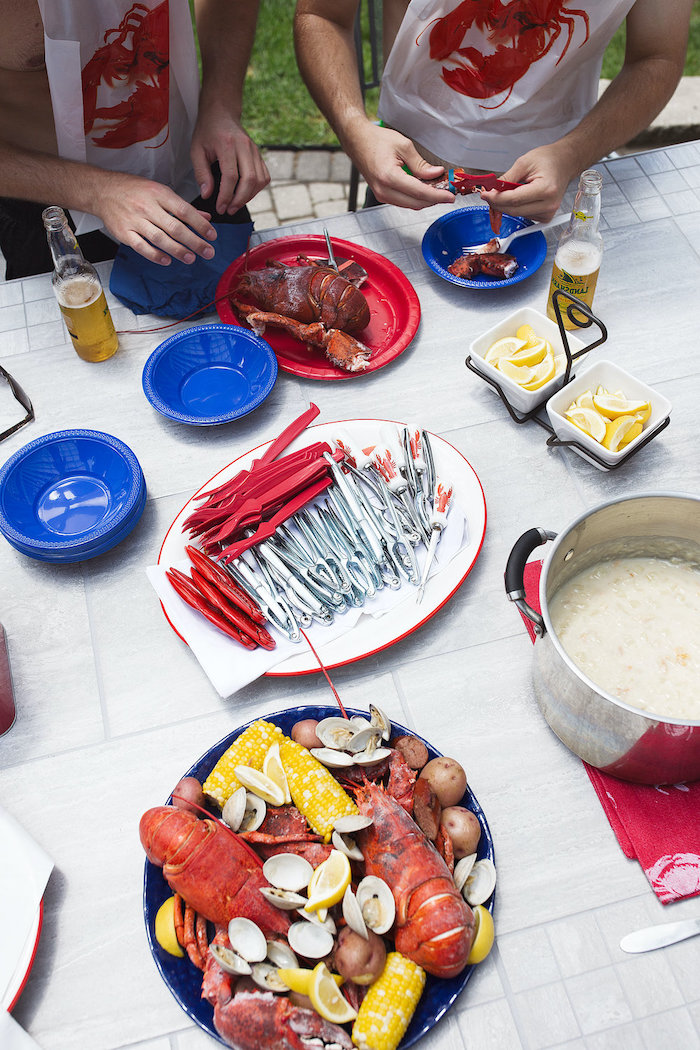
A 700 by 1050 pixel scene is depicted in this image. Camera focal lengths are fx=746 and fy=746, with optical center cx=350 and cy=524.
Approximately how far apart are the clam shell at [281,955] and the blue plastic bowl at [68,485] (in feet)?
2.71

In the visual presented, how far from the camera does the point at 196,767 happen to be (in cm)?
120

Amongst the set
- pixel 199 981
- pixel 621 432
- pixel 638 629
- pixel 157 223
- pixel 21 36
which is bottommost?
pixel 199 981

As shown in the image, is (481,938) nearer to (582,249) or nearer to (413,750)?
(413,750)

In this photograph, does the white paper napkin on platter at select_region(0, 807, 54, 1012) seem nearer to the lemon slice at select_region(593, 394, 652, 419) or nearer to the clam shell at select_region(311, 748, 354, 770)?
the clam shell at select_region(311, 748, 354, 770)

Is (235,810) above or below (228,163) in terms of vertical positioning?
below

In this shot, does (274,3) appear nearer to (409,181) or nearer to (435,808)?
(409,181)

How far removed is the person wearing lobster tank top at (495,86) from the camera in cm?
196

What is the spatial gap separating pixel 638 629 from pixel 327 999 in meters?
0.73

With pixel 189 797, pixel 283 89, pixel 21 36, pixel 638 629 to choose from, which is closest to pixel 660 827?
pixel 638 629

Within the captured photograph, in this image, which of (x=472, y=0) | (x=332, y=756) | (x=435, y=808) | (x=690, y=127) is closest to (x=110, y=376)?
(x=332, y=756)

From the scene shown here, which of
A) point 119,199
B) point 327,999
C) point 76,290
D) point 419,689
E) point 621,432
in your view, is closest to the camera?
point 327,999

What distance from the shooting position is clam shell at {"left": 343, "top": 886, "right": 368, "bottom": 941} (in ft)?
3.27

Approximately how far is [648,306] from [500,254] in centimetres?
39

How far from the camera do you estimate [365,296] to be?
1966mm
